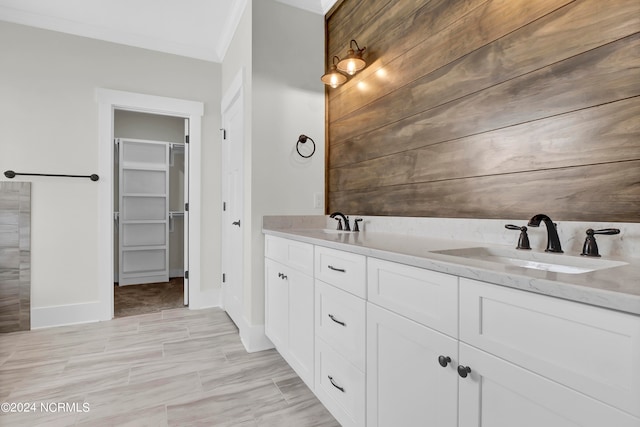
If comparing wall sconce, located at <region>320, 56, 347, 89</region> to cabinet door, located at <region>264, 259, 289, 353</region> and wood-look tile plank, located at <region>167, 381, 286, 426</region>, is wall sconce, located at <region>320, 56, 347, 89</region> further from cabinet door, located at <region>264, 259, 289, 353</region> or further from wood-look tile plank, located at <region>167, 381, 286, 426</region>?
wood-look tile plank, located at <region>167, 381, 286, 426</region>

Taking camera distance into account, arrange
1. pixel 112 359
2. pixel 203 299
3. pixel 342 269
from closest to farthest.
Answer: pixel 342 269 → pixel 112 359 → pixel 203 299

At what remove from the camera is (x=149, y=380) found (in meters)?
1.98

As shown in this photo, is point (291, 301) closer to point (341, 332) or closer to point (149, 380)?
point (341, 332)

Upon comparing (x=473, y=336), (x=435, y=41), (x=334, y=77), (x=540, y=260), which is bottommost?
(x=473, y=336)

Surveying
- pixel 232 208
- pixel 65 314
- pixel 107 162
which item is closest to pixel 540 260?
pixel 232 208

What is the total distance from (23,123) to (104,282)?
1.51 metres

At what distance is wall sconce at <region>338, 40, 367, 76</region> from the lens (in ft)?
6.88

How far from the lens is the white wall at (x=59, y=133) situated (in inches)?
108

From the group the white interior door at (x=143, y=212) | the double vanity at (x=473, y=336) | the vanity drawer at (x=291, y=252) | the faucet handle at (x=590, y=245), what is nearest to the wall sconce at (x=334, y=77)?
the vanity drawer at (x=291, y=252)

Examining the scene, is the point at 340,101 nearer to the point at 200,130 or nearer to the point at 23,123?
the point at 200,130

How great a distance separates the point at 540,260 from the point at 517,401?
527mm

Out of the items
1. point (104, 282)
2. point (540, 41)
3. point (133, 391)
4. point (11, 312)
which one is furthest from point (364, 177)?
point (11, 312)

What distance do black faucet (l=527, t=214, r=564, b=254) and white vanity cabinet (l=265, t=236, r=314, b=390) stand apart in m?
1.01

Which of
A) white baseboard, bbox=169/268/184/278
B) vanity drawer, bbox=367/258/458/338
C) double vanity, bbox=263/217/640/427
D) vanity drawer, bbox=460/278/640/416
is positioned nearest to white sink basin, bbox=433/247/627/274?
double vanity, bbox=263/217/640/427
